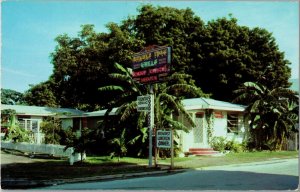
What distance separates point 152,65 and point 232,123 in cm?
1174

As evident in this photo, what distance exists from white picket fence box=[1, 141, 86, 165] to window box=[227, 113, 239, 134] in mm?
10816

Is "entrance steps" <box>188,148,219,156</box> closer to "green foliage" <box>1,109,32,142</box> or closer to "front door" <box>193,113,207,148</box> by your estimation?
"front door" <box>193,113,207,148</box>

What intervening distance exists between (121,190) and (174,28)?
1214 inches

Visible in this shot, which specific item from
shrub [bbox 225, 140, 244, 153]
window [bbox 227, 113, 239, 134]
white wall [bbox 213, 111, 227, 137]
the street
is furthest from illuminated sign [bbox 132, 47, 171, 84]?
window [bbox 227, 113, 239, 134]

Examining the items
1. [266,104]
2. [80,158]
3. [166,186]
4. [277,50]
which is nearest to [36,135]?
[80,158]

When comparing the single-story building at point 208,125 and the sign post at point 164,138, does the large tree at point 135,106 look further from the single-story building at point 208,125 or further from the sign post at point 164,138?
the sign post at point 164,138

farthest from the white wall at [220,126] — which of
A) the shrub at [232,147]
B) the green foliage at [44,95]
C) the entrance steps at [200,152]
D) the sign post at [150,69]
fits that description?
the green foliage at [44,95]

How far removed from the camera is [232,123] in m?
27.1

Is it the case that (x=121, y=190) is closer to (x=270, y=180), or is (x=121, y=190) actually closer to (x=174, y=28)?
(x=270, y=180)

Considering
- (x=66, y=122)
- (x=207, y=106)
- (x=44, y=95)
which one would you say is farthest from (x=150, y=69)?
(x=44, y=95)

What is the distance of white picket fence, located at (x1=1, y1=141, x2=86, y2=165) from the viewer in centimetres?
1909

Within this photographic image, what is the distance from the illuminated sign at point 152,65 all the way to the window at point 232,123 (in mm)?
10916

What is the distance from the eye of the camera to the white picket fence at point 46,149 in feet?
62.6

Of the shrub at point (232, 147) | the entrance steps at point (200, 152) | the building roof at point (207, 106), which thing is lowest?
the entrance steps at point (200, 152)
